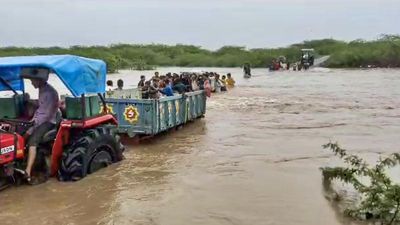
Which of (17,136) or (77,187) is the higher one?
(17,136)

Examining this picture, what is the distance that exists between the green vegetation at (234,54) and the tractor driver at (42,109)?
50.2m

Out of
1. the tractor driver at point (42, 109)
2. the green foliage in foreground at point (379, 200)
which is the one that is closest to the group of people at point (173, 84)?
the tractor driver at point (42, 109)

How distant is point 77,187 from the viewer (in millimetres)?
8445

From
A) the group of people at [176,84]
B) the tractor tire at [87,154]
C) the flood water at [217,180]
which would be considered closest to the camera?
the flood water at [217,180]

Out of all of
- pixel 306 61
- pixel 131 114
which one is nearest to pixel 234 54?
pixel 306 61

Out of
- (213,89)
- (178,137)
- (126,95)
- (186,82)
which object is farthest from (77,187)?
(213,89)

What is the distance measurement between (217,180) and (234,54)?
79180 millimetres

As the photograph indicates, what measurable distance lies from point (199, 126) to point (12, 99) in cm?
750

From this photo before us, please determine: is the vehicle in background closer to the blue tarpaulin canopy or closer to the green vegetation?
the green vegetation

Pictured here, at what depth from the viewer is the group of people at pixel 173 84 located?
47.9ft

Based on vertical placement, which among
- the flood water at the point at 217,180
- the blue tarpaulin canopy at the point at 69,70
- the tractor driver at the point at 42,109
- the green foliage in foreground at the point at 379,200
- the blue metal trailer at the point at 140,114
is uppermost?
the blue tarpaulin canopy at the point at 69,70

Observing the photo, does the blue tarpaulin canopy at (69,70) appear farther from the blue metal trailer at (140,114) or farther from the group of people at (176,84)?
the group of people at (176,84)

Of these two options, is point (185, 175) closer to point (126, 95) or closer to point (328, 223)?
point (328, 223)

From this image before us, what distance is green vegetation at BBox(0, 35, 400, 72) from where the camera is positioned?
6362cm
